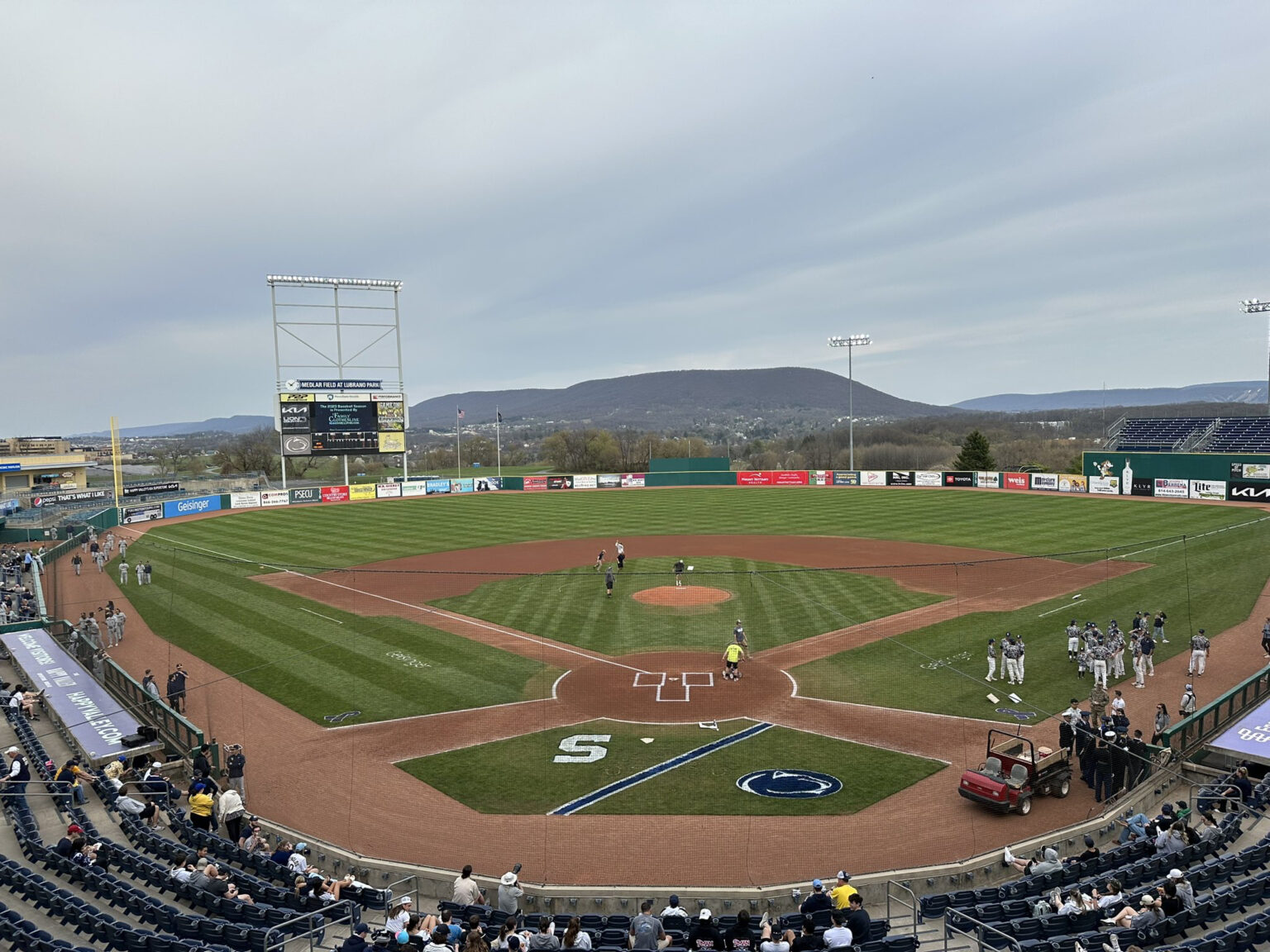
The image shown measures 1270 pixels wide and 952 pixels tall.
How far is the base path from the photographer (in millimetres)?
13102

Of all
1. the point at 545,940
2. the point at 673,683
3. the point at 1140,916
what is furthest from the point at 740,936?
the point at 673,683

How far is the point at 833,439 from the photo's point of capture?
Answer: 547ft

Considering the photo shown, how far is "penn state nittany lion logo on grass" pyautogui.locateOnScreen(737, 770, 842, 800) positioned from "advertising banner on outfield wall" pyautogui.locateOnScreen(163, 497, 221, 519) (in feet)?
206

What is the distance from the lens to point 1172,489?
60531mm

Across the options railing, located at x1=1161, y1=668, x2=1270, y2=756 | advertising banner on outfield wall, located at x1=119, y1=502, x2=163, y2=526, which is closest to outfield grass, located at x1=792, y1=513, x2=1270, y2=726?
railing, located at x1=1161, y1=668, x2=1270, y2=756

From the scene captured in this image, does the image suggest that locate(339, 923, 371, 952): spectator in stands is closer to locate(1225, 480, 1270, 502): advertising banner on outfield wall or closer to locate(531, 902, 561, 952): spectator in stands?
locate(531, 902, 561, 952): spectator in stands

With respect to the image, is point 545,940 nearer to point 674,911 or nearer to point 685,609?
point 674,911

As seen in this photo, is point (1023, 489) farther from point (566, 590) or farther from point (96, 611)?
point (96, 611)

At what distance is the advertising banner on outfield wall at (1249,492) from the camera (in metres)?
54.8

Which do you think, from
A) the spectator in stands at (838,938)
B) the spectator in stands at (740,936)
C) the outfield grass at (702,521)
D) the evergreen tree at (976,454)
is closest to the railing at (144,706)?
the spectator in stands at (740,936)

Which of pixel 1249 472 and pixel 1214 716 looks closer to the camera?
pixel 1214 716

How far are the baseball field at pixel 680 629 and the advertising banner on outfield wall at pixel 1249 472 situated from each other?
7.16 m

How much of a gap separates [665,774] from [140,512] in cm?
5976

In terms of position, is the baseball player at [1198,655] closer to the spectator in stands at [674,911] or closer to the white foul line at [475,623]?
the white foul line at [475,623]
